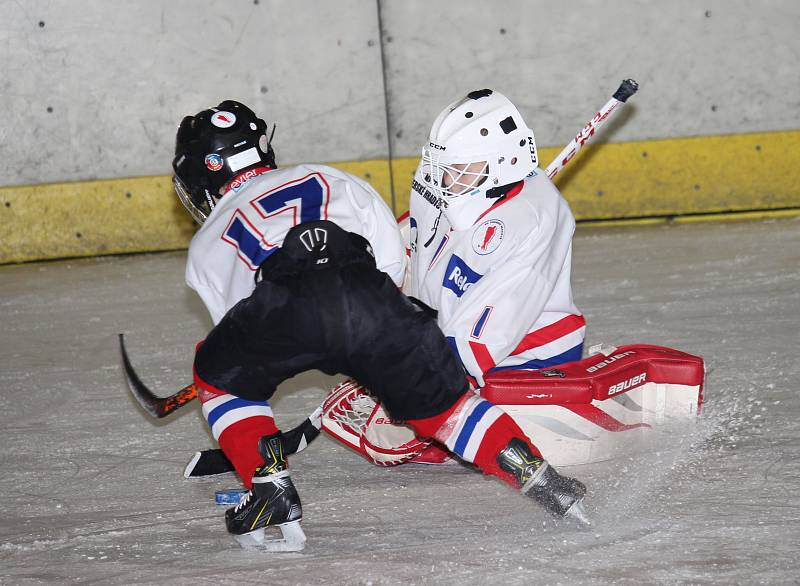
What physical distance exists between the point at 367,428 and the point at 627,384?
0.65 m

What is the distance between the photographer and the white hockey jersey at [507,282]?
7.70 feet

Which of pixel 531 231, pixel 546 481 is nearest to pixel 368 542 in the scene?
pixel 546 481

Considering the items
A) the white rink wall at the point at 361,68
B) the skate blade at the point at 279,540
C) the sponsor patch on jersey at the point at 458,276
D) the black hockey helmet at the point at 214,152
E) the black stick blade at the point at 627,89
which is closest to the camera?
the skate blade at the point at 279,540

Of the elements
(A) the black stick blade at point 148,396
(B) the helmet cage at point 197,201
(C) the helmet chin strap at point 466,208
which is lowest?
(A) the black stick blade at point 148,396

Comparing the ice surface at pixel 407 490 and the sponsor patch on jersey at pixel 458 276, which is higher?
the sponsor patch on jersey at pixel 458 276

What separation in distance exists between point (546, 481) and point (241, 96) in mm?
3794

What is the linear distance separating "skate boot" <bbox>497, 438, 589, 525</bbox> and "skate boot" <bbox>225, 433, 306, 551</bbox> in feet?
1.41

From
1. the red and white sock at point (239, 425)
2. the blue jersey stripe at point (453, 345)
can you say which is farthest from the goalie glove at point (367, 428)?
the red and white sock at point (239, 425)

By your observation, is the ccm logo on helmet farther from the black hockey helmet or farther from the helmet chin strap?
the black hockey helmet

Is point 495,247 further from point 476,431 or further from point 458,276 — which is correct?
point 476,431

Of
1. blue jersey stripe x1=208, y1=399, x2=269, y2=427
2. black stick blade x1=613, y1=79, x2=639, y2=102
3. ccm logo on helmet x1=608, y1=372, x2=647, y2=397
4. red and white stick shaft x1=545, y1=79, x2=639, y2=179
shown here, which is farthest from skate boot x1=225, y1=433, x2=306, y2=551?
black stick blade x1=613, y1=79, x2=639, y2=102

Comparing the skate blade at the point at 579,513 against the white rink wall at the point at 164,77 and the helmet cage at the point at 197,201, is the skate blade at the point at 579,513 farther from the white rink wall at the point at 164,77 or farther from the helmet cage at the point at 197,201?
the white rink wall at the point at 164,77

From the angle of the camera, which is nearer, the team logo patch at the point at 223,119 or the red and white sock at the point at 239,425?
the red and white sock at the point at 239,425

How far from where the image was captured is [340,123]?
5.42 meters
